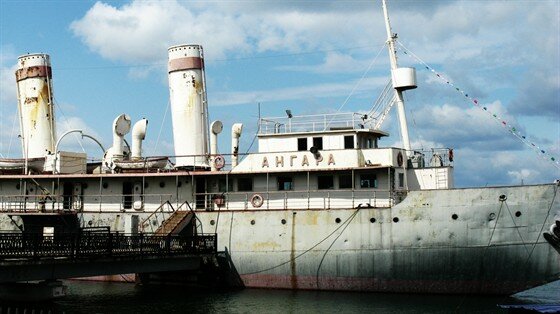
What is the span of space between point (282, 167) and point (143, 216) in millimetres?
8679

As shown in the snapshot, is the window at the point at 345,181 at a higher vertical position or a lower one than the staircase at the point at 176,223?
higher

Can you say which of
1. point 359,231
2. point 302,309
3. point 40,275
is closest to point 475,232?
point 359,231

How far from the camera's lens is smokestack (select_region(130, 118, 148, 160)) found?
4500 cm

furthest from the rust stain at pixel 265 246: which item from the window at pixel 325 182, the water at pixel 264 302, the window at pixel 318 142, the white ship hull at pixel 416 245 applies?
the window at pixel 318 142

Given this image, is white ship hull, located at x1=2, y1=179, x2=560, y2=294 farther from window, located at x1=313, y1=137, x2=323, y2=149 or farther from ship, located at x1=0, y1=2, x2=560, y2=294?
window, located at x1=313, y1=137, x2=323, y2=149

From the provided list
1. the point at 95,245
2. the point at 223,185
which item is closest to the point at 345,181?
the point at 223,185

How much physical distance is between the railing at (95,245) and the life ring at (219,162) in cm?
404

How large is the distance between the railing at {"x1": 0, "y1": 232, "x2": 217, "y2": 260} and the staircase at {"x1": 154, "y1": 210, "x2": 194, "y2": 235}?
63 centimetres

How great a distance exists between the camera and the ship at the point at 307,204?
114ft

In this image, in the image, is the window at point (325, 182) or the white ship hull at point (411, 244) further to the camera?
the window at point (325, 182)

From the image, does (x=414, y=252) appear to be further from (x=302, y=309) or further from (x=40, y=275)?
(x=40, y=275)

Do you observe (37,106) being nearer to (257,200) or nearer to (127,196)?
(127,196)

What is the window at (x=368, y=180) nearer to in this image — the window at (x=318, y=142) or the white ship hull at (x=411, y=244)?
the white ship hull at (x=411, y=244)

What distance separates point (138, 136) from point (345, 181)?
13.7m
